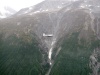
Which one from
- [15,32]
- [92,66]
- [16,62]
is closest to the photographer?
[92,66]

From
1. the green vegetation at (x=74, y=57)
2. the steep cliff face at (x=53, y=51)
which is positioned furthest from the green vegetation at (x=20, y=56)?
the green vegetation at (x=74, y=57)

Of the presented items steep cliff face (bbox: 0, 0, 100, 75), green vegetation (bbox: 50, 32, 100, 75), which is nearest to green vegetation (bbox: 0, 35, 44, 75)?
steep cliff face (bbox: 0, 0, 100, 75)

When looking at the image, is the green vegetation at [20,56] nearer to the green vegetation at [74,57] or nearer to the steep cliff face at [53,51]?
the steep cliff face at [53,51]

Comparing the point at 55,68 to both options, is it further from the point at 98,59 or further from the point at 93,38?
the point at 93,38

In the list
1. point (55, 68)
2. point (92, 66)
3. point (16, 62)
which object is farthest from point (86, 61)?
point (16, 62)

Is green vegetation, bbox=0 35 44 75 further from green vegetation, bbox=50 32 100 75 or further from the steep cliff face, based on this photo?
green vegetation, bbox=50 32 100 75
